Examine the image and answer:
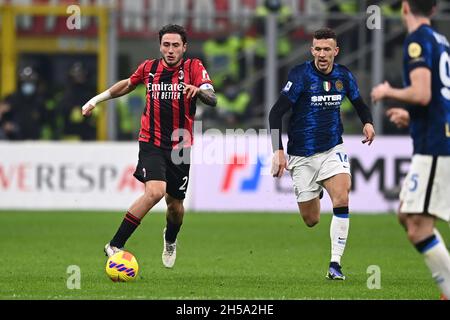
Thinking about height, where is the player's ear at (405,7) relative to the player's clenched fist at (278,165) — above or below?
above

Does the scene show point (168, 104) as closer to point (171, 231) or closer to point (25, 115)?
point (171, 231)

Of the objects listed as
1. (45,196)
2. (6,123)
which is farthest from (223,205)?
(6,123)

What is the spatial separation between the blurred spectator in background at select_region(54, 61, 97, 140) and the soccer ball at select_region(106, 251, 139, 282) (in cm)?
1098

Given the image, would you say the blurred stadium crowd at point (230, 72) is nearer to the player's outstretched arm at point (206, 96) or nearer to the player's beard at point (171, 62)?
the player's beard at point (171, 62)

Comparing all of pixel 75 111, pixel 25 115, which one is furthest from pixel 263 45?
pixel 25 115

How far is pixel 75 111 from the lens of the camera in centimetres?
2170

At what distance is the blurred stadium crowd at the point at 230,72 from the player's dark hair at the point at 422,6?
12.9 metres

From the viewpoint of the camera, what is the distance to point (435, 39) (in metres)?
8.31

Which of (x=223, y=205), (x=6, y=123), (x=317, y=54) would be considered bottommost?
(x=223, y=205)

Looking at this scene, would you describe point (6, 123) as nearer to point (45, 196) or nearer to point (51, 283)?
point (45, 196)

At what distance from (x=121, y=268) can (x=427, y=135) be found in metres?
3.61

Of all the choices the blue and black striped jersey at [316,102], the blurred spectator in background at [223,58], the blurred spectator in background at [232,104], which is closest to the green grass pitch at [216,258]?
the blue and black striped jersey at [316,102]

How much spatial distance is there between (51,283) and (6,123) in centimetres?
1166

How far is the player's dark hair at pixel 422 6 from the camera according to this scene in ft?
27.1
